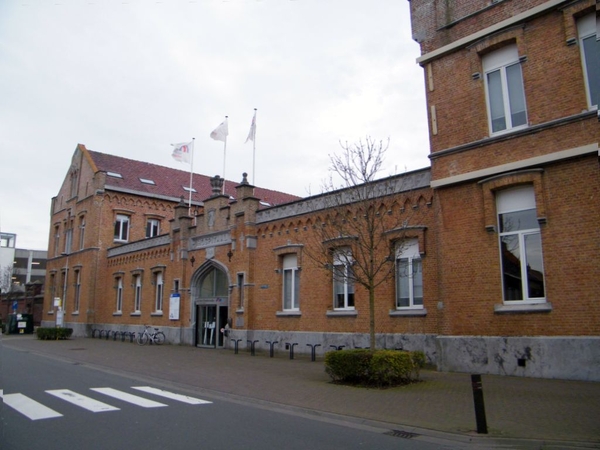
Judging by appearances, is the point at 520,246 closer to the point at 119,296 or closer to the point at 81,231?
the point at 119,296

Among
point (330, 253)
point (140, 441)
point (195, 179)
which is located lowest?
point (140, 441)

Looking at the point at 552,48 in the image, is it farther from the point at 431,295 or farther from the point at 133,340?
the point at 133,340

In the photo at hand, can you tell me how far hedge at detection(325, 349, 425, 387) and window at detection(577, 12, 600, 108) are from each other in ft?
24.8

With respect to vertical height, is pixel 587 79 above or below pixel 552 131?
above

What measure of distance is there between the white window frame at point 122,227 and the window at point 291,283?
64.7ft

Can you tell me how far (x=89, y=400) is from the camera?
998 centimetres

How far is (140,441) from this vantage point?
6758 mm

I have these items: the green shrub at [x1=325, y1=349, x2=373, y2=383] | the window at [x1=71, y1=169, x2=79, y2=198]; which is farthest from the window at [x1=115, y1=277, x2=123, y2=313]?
the green shrub at [x1=325, y1=349, x2=373, y2=383]

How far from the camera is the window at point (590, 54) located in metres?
12.1

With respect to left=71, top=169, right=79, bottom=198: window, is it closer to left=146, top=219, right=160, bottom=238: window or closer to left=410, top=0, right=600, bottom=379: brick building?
left=146, top=219, right=160, bottom=238: window

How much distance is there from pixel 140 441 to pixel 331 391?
17.9ft

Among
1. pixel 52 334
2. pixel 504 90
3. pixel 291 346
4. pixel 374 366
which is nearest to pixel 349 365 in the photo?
pixel 374 366

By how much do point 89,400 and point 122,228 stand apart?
28540 millimetres

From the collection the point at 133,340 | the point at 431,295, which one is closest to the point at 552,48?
the point at 431,295
